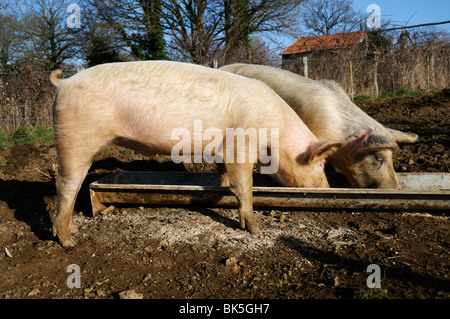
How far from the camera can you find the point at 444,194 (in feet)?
11.7

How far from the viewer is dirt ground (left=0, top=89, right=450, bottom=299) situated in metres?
2.58

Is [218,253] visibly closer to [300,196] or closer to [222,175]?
[300,196]

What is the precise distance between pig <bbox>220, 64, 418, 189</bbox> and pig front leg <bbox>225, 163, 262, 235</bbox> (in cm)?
115

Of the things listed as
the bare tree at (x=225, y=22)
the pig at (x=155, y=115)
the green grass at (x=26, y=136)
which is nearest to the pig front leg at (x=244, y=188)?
the pig at (x=155, y=115)

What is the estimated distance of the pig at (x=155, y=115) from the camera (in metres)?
3.33

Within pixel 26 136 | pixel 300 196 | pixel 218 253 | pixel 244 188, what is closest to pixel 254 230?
pixel 244 188

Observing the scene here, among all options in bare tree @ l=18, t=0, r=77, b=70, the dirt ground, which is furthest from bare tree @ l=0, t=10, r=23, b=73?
the dirt ground

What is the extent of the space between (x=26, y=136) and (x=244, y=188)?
749 cm

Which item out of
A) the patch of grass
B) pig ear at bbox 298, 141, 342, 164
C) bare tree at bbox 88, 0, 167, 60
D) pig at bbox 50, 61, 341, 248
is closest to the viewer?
the patch of grass

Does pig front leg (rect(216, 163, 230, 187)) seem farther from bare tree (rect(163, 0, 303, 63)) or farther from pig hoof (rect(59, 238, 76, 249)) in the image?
bare tree (rect(163, 0, 303, 63))

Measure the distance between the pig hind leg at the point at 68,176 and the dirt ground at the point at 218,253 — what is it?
0.55 feet

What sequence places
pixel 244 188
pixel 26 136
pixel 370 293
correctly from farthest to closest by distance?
pixel 26 136
pixel 244 188
pixel 370 293

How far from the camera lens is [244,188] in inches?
140

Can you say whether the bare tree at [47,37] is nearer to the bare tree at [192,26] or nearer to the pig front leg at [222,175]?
the bare tree at [192,26]
